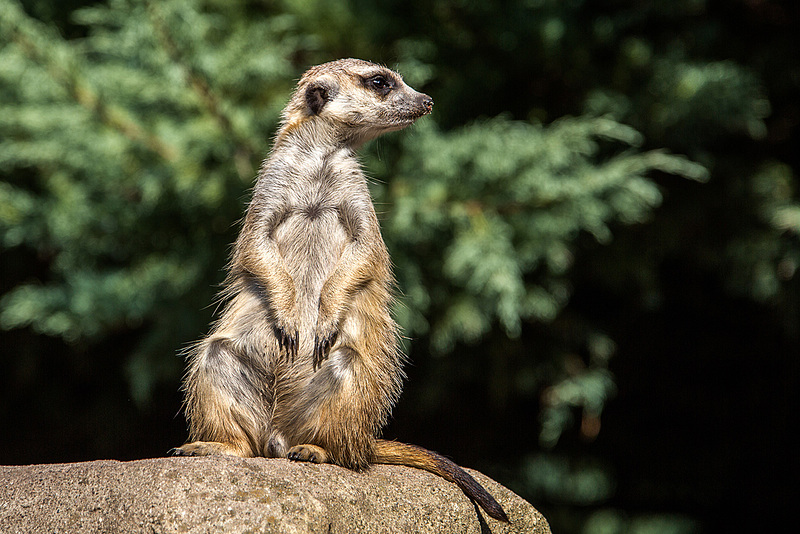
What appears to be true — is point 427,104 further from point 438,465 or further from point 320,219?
point 438,465

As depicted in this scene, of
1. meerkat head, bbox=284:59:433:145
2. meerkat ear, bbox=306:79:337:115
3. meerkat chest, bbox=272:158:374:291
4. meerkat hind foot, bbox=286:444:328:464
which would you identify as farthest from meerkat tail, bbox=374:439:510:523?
meerkat ear, bbox=306:79:337:115

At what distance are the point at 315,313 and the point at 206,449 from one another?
64cm

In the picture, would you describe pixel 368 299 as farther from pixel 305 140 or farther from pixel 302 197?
pixel 305 140

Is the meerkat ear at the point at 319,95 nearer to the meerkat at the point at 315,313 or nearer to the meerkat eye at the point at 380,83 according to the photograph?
the meerkat at the point at 315,313

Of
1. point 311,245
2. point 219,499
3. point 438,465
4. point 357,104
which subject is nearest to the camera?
point 219,499

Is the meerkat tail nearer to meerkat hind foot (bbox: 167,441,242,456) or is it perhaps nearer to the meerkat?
the meerkat

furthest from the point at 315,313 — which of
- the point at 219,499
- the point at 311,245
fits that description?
the point at 219,499

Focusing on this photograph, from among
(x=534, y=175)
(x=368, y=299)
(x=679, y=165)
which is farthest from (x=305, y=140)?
(x=679, y=165)

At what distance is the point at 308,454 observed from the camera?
2.64 meters

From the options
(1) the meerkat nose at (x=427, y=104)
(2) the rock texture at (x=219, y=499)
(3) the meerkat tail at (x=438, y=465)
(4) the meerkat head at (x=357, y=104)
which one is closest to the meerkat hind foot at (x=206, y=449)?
(2) the rock texture at (x=219, y=499)

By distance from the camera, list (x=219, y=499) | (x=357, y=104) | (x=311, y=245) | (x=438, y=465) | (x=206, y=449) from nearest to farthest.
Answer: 1. (x=219, y=499)
2. (x=206, y=449)
3. (x=438, y=465)
4. (x=311, y=245)
5. (x=357, y=104)

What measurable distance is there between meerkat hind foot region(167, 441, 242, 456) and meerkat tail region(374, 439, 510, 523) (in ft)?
1.92

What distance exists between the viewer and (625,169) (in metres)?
4.58

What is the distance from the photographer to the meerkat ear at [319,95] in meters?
3.15
